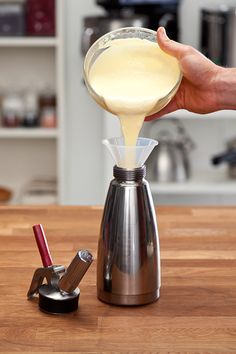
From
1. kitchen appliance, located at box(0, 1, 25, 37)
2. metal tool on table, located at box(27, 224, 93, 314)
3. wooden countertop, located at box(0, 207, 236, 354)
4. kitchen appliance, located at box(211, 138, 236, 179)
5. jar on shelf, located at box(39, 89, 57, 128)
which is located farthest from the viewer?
jar on shelf, located at box(39, 89, 57, 128)

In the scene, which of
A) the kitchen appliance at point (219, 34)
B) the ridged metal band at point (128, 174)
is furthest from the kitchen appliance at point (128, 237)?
the kitchen appliance at point (219, 34)

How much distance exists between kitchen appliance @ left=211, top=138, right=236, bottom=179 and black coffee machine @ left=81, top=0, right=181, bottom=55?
0.58m

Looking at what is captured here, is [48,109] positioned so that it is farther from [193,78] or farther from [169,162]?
[193,78]

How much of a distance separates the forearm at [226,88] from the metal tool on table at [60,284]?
47cm

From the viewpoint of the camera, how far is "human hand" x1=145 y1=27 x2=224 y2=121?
138 cm

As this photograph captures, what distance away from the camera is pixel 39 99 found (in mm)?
4043

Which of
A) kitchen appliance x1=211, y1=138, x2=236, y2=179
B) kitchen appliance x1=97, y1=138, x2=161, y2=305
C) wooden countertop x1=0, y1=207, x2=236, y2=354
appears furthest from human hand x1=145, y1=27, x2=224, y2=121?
kitchen appliance x1=211, y1=138, x2=236, y2=179

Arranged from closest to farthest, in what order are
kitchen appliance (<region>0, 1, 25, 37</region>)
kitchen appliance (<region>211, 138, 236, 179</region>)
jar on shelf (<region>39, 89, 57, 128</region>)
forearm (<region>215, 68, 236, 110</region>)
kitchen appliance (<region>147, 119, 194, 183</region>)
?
1. forearm (<region>215, 68, 236, 110</region>)
2. kitchen appliance (<region>211, 138, 236, 179</region>)
3. kitchen appliance (<region>147, 119, 194, 183</region>)
4. kitchen appliance (<region>0, 1, 25, 37</region>)
5. jar on shelf (<region>39, 89, 57, 128</region>)

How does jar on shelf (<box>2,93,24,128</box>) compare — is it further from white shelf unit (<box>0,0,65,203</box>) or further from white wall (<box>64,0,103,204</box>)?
white wall (<box>64,0,103,204</box>)

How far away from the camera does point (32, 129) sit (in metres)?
3.95

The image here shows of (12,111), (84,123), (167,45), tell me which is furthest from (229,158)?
(167,45)

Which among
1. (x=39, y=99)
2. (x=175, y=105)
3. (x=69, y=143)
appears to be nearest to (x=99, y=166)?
(x=69, y=143)

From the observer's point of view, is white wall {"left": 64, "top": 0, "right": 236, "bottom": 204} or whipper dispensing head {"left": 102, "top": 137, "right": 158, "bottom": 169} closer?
whipper dispensing head {"left": 102, "top": 137, "right": 158, "bottom": 169}

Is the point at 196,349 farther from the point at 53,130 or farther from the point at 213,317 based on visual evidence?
the point at 53,130
